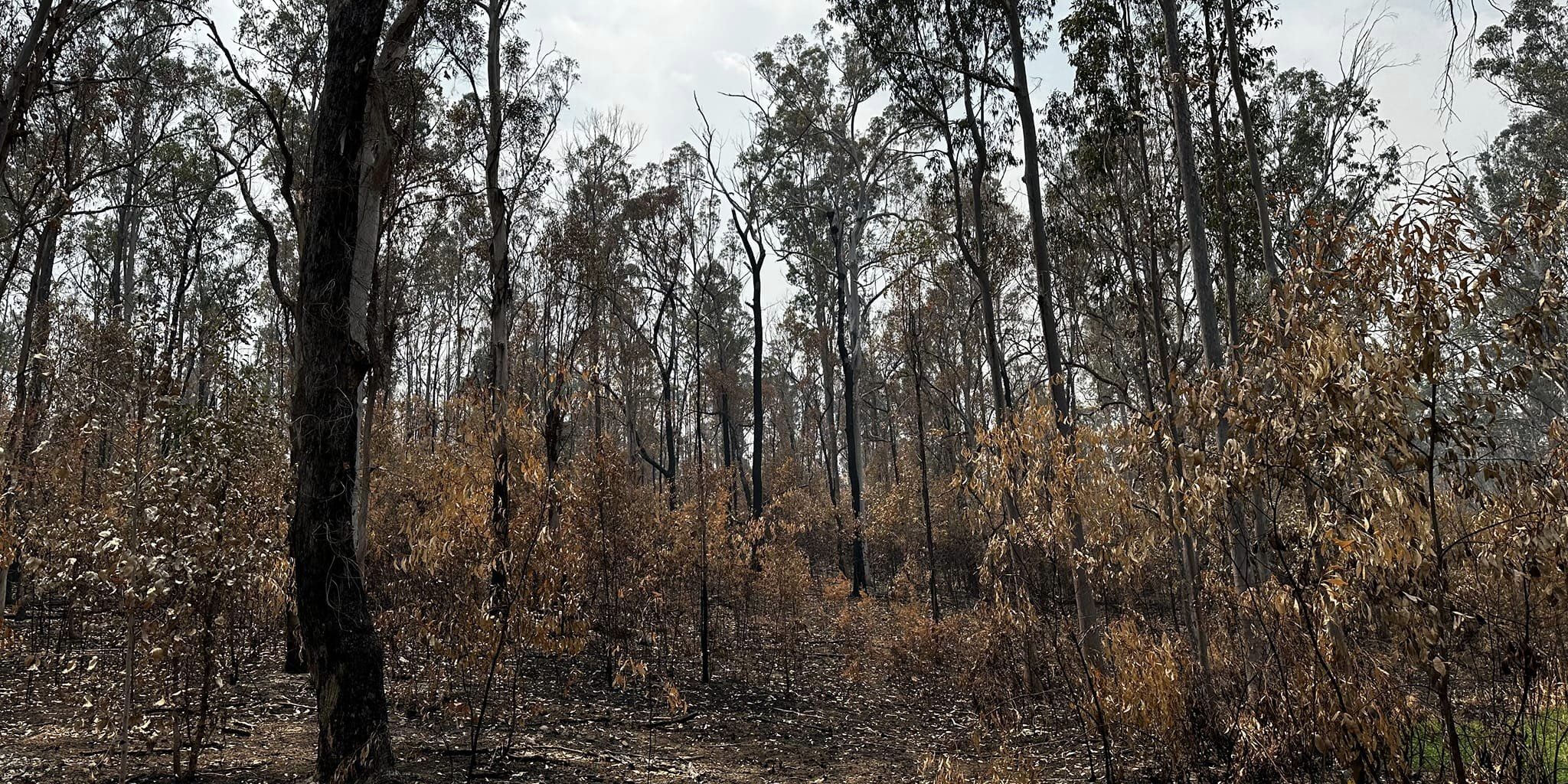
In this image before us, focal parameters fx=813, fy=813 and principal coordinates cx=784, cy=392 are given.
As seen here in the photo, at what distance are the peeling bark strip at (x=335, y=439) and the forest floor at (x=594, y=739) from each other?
1.18m

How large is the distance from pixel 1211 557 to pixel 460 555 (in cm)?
717

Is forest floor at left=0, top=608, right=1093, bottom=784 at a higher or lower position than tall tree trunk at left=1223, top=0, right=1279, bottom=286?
lower

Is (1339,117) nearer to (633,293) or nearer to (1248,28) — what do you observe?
(1248,28)

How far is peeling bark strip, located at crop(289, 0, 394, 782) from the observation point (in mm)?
4227

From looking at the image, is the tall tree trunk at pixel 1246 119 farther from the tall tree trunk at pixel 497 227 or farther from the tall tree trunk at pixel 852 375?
the tall tree trunk at pixel 852 375

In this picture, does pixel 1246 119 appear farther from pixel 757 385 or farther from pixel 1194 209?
pixel 757 385

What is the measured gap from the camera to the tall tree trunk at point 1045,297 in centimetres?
765

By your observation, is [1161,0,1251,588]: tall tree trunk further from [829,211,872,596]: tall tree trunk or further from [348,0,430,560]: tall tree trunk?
[829,211,872,596]: tall tree trunk

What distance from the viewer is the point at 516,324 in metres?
21.1

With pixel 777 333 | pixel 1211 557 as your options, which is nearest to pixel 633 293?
pixel 777 333

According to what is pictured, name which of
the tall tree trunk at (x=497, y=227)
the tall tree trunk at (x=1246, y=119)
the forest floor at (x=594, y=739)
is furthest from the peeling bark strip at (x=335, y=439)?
the tall tree trunk at (x=1246, y=119)

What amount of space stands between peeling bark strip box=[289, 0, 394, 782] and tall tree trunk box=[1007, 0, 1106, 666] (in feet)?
17.1

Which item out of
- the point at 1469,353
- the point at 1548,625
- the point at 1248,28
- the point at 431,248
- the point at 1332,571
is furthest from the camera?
the point at 431,248

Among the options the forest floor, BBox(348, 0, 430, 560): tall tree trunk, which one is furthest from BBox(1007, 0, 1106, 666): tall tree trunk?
BBox(348, 0, 430, 560): tall tree trunk
